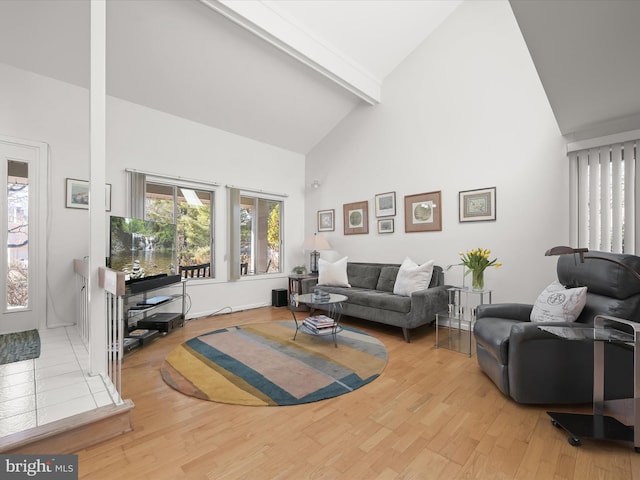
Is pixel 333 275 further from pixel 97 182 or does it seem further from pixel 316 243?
pixel 97 182

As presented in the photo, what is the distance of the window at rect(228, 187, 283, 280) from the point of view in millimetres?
4789

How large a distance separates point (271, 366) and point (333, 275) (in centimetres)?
216

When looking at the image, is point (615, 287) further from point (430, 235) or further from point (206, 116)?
point (206, 116)

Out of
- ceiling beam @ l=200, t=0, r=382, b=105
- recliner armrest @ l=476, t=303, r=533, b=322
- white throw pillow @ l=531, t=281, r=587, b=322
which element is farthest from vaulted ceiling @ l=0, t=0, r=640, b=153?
recliner armrest @ l=476, t=303, r=533, b=322

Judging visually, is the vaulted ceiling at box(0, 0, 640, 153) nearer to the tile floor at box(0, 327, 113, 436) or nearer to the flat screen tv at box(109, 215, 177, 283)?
the flat screen tv at box(109, 215, 177, 283)

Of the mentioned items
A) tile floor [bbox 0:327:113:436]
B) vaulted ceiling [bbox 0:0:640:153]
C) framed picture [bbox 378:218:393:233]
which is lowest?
tile floor [bbox 0:327:113:436]

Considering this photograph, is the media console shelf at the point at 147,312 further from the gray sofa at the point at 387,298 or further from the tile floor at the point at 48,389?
the gray sofa at the point at 387,298

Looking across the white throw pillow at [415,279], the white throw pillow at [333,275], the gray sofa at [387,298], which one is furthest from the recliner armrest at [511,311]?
the white throw pillow at [333,275]

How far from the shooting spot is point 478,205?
3.69 metres

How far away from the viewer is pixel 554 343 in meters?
1.91

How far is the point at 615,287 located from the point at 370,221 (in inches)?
Answer: 126

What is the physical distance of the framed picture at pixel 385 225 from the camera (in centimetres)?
459

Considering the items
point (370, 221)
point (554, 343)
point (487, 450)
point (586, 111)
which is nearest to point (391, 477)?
point (487, 450)

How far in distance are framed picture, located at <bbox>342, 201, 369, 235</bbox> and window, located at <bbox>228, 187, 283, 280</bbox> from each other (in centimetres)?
132
